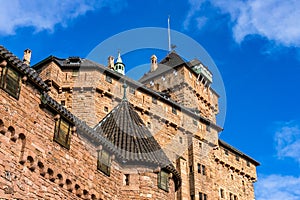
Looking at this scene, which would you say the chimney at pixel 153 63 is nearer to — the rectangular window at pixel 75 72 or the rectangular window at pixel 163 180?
the rectangular window at pixel 75 72

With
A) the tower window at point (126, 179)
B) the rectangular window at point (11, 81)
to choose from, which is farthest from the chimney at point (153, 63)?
the rectangular window at point (11, 81)

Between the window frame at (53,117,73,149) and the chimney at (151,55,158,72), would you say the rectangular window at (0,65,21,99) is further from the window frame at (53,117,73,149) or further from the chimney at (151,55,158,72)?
the chimney at (151,55,158,72)

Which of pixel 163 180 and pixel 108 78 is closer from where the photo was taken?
pixel 163 180

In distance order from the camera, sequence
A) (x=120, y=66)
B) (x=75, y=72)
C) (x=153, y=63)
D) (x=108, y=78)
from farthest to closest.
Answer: (x=153, y=63)
(x=120, y=66)
(x=108, y=78)
(x=75, y=72)

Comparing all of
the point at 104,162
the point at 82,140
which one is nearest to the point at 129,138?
the point at 104,162

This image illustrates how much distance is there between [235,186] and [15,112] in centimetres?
3860

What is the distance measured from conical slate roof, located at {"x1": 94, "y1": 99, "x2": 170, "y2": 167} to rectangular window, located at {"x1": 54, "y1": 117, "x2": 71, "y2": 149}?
10.3ft

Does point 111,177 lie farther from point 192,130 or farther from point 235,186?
point 235,186

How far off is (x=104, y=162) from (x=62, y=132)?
2.93m

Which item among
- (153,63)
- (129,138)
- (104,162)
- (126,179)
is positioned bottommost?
(126,179)

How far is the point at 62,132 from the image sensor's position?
1717 centimetres

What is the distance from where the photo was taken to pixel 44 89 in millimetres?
16469

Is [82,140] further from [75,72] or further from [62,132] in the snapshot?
[75,72]

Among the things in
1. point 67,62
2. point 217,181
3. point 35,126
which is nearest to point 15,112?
point 35,126
